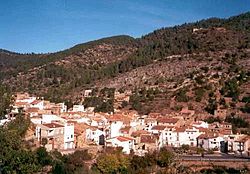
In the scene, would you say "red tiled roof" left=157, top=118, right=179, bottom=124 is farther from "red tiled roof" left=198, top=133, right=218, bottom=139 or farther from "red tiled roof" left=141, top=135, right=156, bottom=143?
"red tiled roof" left=141, top=135, right=156, bottom=143

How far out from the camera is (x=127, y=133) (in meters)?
36.1

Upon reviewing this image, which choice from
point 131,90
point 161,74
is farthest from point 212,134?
point 161,74

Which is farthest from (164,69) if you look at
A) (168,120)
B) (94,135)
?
(94,135)

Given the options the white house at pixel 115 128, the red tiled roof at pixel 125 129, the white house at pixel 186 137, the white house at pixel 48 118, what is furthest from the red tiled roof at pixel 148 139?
the white house at pixel 48 118

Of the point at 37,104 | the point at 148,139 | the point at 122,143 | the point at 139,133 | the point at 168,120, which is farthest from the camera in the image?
the point at 37,104

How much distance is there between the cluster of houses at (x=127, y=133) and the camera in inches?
1275

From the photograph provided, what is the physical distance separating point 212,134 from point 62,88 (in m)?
37.3

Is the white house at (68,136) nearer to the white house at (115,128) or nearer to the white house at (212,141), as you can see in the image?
the white house at (115,128)

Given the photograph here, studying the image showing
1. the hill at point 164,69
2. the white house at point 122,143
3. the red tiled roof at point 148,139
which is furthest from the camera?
the hill at point 164,69

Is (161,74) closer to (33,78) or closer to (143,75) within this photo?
(143,75)

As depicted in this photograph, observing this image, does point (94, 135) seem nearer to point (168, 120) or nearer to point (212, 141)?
point (168, 120)

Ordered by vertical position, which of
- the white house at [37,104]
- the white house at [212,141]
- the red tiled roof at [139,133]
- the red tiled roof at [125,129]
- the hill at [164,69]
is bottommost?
the white house at [212,141]

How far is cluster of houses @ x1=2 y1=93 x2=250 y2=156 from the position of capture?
3238 centimetres

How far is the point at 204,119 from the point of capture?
155 ft
